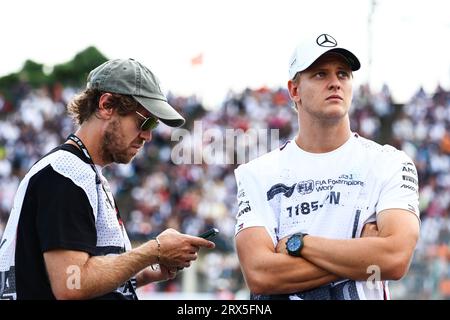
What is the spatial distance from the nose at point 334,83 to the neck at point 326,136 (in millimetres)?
162

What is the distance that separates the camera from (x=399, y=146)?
2217 centimetres

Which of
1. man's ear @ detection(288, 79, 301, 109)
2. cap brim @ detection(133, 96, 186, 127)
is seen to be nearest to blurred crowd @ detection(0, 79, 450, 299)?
man's ear @ detection(288, 79, 301, 109)

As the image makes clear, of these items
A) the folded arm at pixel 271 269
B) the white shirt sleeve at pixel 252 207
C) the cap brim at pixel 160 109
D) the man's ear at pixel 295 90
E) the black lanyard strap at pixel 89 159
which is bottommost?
the folded arm at pixel 271 269

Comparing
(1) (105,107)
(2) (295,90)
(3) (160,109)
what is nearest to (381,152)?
(2) (295,90)

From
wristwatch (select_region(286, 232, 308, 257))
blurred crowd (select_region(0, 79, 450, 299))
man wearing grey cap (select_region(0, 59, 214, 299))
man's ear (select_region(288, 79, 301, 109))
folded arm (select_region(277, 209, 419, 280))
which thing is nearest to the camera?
man wearing grey cap (select_region(0, 59, 214, 299))

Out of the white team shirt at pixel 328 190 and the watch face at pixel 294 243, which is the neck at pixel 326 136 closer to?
the white team shirt at pixel 328 190

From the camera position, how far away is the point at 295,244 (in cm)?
410

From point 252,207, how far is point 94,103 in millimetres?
901

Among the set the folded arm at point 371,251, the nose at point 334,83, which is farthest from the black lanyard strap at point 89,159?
the nose at point 334,83

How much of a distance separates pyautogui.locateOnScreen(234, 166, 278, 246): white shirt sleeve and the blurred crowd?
10.9 meters

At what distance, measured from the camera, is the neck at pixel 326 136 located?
14.2ft

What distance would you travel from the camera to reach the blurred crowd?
57.3 ft

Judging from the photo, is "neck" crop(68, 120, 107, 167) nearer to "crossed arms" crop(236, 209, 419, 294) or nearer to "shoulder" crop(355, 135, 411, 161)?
"crossed arms" crop(236, 209, 419, 294)
